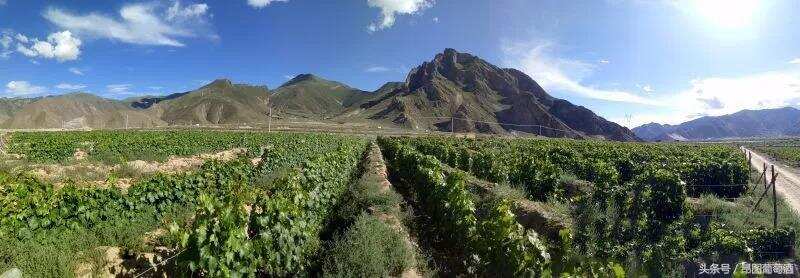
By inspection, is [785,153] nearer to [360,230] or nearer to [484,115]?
[360,230]

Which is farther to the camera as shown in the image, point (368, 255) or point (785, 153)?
point (785, 153)

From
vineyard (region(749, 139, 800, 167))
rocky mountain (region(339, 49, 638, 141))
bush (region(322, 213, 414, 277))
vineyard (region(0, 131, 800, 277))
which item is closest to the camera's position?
vineyard (region(0, 131, 800, 277))

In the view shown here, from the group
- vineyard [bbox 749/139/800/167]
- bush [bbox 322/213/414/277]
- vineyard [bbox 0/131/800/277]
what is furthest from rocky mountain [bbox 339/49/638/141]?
bush [bbox 322/213/414/277]

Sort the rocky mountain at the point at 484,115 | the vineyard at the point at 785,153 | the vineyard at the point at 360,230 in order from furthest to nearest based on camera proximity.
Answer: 1. the rocky mountain at the point at 484,115
2. the vineyard at the point at 785,153
3. the vineyard at the point at 360,230

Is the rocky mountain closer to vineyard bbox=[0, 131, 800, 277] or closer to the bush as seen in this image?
vineyard bbox=[0, 131, 800, 277]

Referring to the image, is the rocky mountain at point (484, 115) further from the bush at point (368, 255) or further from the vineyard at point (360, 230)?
the bush at point (368, 255)

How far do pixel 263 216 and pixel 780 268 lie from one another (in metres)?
10.4

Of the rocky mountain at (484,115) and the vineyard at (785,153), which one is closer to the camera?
the vineyard at (785,153)

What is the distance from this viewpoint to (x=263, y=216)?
31.1 feet

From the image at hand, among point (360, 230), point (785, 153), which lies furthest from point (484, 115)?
point (360, 230)

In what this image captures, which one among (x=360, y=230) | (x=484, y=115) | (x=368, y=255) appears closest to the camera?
(x=368, y=255)

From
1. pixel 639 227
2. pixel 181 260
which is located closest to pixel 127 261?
pixel 181 260

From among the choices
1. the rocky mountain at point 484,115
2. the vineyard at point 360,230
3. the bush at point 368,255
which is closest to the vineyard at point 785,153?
the vineyard at point 360,230

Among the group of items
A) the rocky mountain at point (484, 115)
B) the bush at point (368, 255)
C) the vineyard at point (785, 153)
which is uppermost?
the rocky mountain at point (484, 115)
